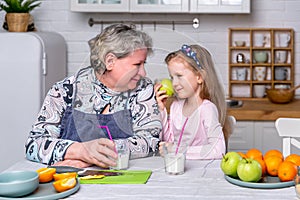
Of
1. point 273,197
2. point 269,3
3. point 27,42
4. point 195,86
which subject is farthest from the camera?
point 269,3

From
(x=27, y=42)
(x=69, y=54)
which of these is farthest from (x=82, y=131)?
(x=69, y=54)

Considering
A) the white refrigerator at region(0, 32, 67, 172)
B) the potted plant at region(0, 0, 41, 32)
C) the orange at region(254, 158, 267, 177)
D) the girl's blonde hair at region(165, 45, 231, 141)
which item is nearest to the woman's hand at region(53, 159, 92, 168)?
the girl's blonde hair at region(165, 45, 231, 141)

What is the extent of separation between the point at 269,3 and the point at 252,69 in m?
0.48

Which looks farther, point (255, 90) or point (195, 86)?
point (255, 90)

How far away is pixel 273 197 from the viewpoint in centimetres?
181

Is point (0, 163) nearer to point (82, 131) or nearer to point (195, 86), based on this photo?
point (82, 131)

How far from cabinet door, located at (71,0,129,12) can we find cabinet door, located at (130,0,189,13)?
59mm

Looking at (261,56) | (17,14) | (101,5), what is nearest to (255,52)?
(261,56)

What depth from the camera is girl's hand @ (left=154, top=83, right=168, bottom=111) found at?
2.04 meters

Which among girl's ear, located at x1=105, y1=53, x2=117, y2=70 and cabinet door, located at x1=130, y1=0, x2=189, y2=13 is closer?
girl's ear, located at x1=105, y1=53, x2=117, y2=70

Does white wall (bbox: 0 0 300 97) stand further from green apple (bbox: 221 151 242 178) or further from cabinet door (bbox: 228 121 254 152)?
green apple (bbox: 221 151 242 178)

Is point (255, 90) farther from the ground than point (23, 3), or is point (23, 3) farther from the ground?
point (23, 3)

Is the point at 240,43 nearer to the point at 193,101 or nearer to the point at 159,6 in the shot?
the point at 159,6

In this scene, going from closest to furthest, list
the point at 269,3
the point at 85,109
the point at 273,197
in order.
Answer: the point at 273,197 → the point at 85,109 → the point at 269,3
